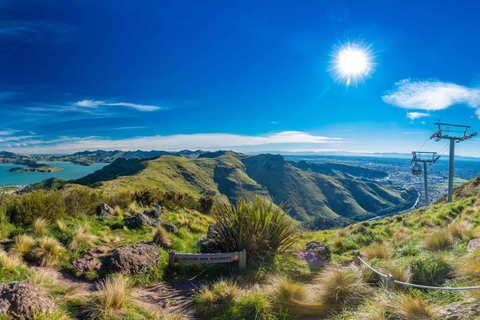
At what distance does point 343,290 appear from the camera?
→ 3.84 meters

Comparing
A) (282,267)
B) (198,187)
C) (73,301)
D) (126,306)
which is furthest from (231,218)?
(198,187)

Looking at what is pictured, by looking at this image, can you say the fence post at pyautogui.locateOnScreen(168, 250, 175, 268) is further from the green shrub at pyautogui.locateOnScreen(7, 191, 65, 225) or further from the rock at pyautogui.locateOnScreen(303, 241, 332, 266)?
the green shrub at pyautogui.locateOnScreen(7, 191, 65, 225)

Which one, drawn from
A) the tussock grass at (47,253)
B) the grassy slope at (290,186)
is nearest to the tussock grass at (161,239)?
the tussock grass at (47,253)

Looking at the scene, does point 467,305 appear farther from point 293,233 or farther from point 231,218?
point 231,218

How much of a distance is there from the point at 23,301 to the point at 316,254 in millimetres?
6226

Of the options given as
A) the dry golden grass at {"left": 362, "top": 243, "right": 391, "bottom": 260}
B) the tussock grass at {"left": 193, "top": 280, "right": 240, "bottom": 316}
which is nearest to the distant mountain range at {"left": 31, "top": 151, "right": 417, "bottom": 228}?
the dry golden grass at {"left": 362, "top": 243, "right": 391, "bottom": 260}

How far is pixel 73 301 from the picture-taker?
3.48m

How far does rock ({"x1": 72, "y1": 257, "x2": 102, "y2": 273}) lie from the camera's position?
15.8 ft

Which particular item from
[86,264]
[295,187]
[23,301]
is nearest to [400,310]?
[23,301]

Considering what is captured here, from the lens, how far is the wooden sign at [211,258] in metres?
5.04

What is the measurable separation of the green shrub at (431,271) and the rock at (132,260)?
5251 millimetres

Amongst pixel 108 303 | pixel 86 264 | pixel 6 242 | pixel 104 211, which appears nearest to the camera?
pixel 108 303

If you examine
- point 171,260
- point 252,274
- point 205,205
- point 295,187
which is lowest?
point 295,187

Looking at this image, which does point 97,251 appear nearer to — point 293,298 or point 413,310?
point 293,298
